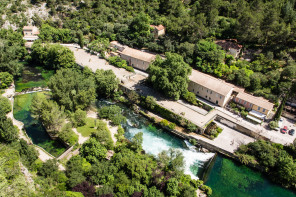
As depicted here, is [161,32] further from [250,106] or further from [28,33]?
[28,33]

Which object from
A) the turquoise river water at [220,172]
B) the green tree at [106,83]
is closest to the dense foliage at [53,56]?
the green tree at [106,83]

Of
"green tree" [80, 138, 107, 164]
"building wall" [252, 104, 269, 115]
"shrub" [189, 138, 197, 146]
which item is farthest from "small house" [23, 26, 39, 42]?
"building wall" [252, 104, 269, 115]

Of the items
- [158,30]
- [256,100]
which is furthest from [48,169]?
[158,30]

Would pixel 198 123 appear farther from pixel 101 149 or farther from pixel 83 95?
pixel 83 95

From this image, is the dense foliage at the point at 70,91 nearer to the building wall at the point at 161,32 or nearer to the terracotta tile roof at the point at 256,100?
the terracotta tile roof at the point at 256,100

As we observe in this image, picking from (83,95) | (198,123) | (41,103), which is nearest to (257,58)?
(198,123)
